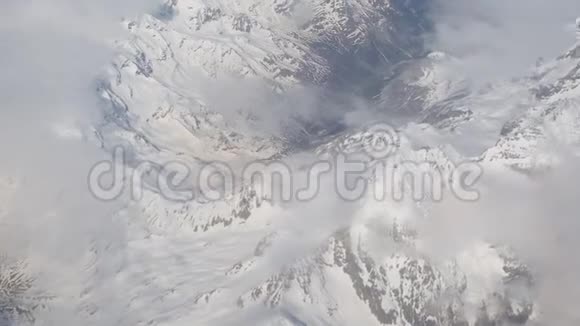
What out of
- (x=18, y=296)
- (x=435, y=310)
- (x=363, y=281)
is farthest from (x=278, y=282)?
(x=18, y=296)

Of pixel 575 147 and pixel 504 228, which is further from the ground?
pixel 575 147

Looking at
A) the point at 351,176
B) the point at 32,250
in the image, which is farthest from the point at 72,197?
the point at 351,176

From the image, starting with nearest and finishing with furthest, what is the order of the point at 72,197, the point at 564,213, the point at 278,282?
1. the point at 278,282
2. the point at 564,213
3. the point at 72,197

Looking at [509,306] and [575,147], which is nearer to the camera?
[509,306]

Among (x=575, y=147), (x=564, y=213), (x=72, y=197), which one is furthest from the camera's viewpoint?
(x=72, y=197)

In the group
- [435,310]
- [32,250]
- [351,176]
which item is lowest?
[435,310]

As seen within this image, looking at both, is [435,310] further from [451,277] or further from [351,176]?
[351,176]

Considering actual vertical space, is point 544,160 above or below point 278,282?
above

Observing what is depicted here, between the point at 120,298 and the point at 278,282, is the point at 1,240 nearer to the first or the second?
the point at 120,298

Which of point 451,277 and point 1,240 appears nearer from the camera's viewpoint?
point 451,277
